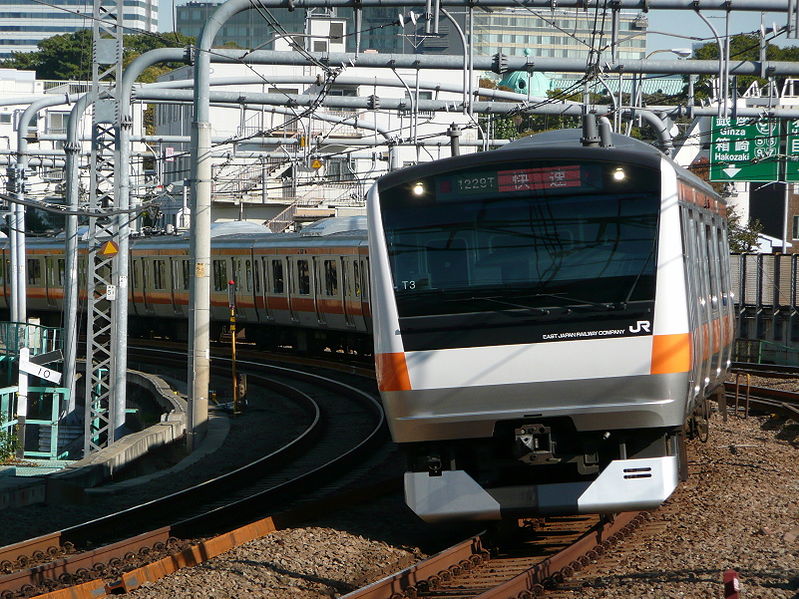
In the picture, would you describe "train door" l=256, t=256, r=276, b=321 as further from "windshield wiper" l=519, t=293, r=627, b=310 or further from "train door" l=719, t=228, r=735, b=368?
"windshield wiper" l=519, t=293, r=627, b=310

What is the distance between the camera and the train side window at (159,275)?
33.0 metres

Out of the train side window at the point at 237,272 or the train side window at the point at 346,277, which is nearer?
the train side window at the point at 346,277

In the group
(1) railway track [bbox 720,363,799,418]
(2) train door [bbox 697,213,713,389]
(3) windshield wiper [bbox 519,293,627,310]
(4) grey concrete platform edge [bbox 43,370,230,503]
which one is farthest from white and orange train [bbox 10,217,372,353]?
(3) windshield wiper [bbox 519,293,627,310]

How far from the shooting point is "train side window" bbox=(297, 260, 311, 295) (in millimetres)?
26531

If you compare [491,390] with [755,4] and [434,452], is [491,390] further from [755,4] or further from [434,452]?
[755,4]

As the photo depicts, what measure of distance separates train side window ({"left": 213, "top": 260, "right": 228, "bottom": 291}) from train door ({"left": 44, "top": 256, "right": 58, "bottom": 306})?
821 centimetres

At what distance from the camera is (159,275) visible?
3322 cm

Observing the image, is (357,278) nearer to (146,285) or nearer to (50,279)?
(146,285)

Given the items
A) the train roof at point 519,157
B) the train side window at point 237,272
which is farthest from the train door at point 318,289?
the train roof at point 519,157

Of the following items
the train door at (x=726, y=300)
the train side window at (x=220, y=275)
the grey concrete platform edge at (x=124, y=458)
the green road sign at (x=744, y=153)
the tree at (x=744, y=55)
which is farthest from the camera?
the tree at (x=744, y=55)

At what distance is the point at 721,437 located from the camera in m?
14.5

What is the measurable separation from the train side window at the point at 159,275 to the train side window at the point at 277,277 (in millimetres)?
5883

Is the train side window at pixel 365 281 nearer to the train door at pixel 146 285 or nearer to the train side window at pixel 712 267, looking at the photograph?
the train door at pixel 146 285

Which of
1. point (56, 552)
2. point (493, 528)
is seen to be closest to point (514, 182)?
point (493, 528)
